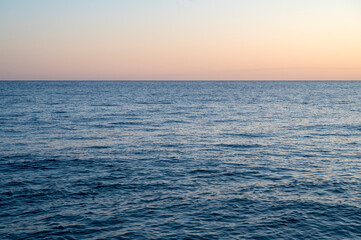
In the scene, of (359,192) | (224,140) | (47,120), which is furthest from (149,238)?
(47,120)

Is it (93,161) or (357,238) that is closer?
(357,238)

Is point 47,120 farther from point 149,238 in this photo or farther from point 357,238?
point 357,238

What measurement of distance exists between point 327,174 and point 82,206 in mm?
14783

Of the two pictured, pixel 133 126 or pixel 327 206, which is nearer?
pixel 327 206

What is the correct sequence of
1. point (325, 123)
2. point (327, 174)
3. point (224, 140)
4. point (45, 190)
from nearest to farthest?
point (45, 190) < point (327, 174) < point (224, 140) < point (325, 123)

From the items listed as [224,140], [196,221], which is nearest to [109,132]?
[224,140]

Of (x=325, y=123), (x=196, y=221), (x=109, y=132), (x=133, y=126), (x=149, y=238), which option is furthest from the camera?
(x=325, y=123)

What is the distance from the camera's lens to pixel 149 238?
12648mm

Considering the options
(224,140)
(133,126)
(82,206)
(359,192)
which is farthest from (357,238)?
(133,126)

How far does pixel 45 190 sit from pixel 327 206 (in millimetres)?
14147

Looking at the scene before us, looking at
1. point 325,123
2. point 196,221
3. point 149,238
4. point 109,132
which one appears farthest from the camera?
point 325,123

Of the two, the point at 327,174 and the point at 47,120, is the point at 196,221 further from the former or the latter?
the point at 47,120

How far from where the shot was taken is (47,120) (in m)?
45.7

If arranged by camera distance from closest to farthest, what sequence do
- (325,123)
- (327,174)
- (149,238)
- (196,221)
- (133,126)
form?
(149,238), (196,221), (327,174), (133,126), (325,123)
